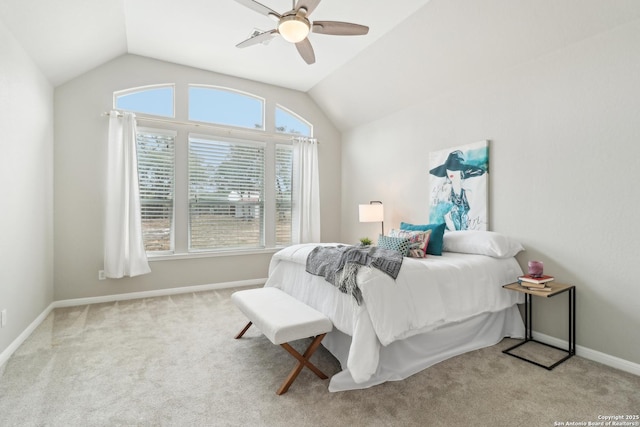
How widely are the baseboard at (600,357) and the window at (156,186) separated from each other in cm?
443

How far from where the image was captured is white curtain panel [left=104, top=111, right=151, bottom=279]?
3965 millimetres

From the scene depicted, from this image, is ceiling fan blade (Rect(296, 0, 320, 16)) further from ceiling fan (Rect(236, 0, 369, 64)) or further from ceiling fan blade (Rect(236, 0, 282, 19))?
ceiling fan blade (Rect(236, 0, 282, 19))

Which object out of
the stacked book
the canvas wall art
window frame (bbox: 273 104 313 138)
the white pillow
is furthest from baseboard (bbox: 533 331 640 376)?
window frame (bbox: 273 104 313 138)

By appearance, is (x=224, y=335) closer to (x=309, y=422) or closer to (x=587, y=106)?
(x=309, y=422)

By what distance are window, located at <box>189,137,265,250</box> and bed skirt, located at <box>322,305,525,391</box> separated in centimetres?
270

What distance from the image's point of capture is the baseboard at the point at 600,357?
Answer: 240 centimetres

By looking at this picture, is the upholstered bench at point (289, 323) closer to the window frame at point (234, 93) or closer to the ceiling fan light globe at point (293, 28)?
the ceiling fan light globe at point (293, 28)

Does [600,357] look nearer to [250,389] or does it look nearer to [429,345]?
[429,345]

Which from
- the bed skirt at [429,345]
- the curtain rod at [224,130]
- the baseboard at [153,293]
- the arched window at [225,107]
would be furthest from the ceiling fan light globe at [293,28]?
the baseboard at [153,293]

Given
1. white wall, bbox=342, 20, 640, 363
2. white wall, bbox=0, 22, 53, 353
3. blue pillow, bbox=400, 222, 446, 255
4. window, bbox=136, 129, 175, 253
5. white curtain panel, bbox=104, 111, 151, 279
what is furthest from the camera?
window, bbox=136, 129, 175, 253

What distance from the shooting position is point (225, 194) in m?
4.88

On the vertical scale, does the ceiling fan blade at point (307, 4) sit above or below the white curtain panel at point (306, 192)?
above

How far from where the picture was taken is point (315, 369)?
7.39ft

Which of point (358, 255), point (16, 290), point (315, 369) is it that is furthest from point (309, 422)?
point (16, 290)
